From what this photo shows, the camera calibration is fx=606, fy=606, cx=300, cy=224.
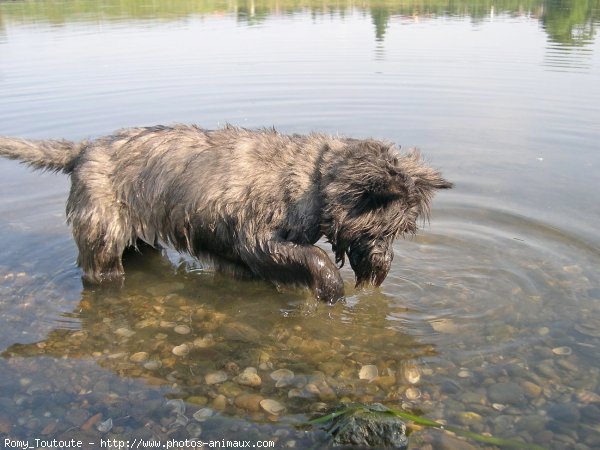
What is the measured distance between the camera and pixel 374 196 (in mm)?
5195

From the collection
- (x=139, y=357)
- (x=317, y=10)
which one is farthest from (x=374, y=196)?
(x=317, y=10)

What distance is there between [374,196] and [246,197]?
1380mm

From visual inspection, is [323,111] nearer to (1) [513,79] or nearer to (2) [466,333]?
(1) [513,79]

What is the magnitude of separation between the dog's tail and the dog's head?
301cm

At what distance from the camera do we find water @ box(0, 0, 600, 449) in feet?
15.1

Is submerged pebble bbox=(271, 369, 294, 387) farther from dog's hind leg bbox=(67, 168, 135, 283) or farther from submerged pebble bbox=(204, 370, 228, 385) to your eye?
dog's hind leg bbox=(67, 168, 135, 283)

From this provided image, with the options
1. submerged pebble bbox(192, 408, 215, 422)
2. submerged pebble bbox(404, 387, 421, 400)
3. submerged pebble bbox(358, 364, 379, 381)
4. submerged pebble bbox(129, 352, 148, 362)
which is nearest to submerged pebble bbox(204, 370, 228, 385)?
submerged pebble bbox(192, 408, 215, 422)

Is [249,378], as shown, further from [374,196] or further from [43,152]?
[43,152]

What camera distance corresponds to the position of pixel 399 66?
17844 millimetres

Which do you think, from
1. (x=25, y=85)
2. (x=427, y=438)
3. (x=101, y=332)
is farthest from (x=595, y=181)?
(x=25, y=85)

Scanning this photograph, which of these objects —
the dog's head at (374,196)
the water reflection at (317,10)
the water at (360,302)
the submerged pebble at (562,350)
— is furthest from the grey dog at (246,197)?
the water reflection at (317,10)

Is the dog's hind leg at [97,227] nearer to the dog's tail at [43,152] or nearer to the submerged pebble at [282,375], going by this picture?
the dog's tail at [43,152]

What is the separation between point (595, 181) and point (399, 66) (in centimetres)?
988

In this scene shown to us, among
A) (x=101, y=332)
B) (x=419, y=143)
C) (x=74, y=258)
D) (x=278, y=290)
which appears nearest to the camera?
(x=101, y=332)
